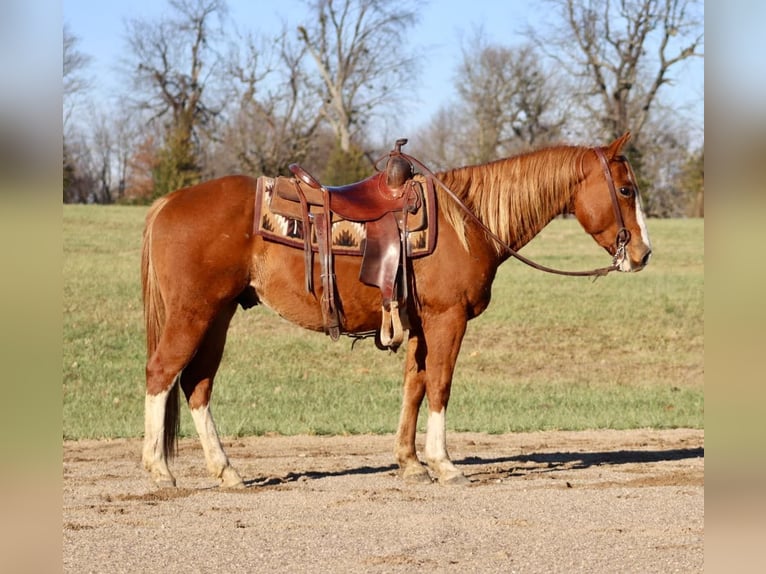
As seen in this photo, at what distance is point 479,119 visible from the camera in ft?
163

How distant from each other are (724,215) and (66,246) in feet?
84.1

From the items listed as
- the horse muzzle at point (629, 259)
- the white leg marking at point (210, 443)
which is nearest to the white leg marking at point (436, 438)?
the white leg marking at point (210, 443)

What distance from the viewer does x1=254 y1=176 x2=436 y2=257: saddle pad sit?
6.82 meters

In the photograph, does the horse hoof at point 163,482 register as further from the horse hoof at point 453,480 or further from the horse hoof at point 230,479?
the horse hoof at point 453,480

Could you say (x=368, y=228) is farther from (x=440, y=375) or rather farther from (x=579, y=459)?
(x=579, y=459)

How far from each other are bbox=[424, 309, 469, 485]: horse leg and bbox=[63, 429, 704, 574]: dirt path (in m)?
0.19

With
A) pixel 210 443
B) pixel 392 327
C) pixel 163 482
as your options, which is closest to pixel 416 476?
pixel 392 327

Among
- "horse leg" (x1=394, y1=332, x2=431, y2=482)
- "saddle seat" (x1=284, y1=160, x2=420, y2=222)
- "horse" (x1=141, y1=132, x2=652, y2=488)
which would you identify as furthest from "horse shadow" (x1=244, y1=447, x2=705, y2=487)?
"saddle seat" (x1=284, y1=160, x2=420, y2=222)

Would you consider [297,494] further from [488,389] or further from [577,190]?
[488,389]

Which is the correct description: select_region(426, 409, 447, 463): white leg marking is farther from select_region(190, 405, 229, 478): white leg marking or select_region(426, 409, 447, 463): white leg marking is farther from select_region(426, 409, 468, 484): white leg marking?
select_region(190, 405, 229, 478): white leg marking

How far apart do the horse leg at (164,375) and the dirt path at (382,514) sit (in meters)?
0.18

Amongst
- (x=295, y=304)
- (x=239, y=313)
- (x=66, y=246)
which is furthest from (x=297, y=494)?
(x=66, y=246)

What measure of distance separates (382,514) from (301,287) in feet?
5.56

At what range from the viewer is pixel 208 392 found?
22.9ft
